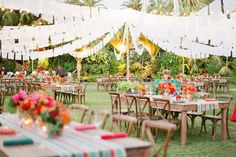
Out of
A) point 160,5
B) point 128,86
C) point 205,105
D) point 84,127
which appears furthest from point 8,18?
point 84,127

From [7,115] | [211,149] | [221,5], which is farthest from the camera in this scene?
[221,5]

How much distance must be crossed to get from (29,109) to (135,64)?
1035 inches

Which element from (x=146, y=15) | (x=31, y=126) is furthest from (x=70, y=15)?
(x=31, y=126)

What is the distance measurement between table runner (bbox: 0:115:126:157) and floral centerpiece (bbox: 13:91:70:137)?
96 millimetres

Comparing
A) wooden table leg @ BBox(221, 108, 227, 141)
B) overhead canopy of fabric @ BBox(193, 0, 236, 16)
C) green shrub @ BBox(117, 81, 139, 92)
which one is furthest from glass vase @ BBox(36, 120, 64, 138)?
overhead canopy of fabric @ BBox(193, 0, 236, 16)

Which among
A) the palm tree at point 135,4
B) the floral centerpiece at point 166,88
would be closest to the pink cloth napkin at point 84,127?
the floral centerpiece at point 166,88

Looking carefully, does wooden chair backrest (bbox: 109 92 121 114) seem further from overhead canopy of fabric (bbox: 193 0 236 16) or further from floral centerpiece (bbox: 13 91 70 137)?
floral centerpiece (bbox: 13 91 70 137)

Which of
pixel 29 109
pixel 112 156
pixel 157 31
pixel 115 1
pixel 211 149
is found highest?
pixel 115 1

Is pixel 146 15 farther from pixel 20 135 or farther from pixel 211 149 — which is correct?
pixel 20 135

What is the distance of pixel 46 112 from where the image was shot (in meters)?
3.76

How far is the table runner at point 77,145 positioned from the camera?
10.8 feet

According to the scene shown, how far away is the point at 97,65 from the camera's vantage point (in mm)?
30594

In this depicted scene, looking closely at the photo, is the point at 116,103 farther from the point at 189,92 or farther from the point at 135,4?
the point at 135,4

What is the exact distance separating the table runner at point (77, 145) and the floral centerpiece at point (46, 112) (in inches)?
3.8
